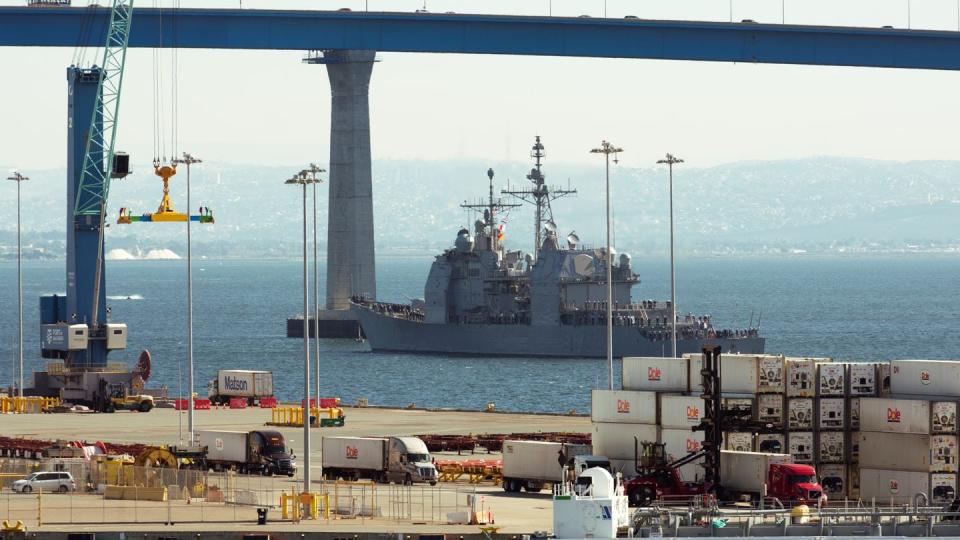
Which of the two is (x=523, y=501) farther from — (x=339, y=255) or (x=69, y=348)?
(x=339, y=255)

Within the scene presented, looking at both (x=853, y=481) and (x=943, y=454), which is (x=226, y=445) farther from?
(x=943, y=454)

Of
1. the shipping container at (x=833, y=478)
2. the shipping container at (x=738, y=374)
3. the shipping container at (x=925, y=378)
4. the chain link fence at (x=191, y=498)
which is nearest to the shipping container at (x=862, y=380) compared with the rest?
the shipping container at (x=925, y=378)

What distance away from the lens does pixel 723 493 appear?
55.3 metres

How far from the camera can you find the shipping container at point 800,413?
195ft

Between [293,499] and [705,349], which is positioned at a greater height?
[705,349]

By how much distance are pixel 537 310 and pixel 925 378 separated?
9875 centimetres

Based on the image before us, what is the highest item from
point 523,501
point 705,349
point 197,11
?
point 197,11

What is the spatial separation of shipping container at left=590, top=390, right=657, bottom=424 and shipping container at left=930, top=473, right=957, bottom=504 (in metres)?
8.96

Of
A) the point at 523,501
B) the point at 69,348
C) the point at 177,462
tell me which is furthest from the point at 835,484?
the point at 69,348

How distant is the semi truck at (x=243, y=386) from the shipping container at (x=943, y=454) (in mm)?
48886

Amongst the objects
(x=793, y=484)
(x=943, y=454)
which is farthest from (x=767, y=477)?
(x=943, y=454)

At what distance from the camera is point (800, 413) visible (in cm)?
5944

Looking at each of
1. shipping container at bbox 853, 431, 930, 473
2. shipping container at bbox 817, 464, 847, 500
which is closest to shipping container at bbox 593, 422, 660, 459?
shipping container at bbox 817, 464, 847, 500

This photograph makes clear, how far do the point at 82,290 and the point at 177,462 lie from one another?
3968cm
